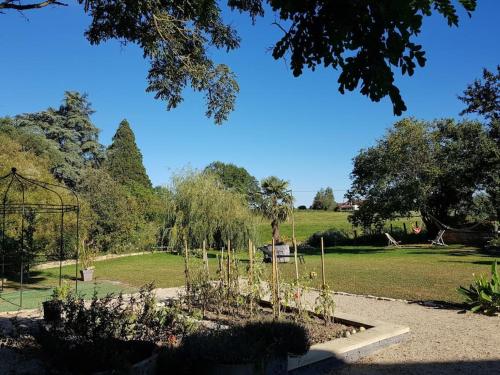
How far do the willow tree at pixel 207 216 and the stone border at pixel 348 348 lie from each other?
18.4 meters

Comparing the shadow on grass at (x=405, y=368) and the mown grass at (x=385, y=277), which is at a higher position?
the mown grass at (x=385, y=277)

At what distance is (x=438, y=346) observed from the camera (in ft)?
18.1

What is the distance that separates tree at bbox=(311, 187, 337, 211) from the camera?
231 ft

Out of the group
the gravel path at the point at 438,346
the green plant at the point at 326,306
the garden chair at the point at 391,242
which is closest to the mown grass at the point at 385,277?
the gravel path at the point at 438,346

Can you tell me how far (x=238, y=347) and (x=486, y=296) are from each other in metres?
5.36

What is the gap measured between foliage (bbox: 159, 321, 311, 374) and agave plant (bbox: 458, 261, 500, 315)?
444 cm

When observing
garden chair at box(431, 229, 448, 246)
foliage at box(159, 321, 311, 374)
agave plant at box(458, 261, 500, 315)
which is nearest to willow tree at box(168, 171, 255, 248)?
garden chair at box(431, 229, 448, 246)

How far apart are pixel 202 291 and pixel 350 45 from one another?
580 centimetres

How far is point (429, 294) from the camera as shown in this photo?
9523 mm

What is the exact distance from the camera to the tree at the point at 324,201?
231ft

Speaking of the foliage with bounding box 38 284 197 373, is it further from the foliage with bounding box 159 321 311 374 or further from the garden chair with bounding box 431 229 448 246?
the garden chair with bounding box 431 229 448 246

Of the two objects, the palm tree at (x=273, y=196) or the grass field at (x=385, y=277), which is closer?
the grass field at (x=385, y=277)

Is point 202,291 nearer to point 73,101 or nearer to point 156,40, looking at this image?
point 156,40

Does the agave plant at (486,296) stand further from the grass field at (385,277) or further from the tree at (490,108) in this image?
the tree at (490,108)
